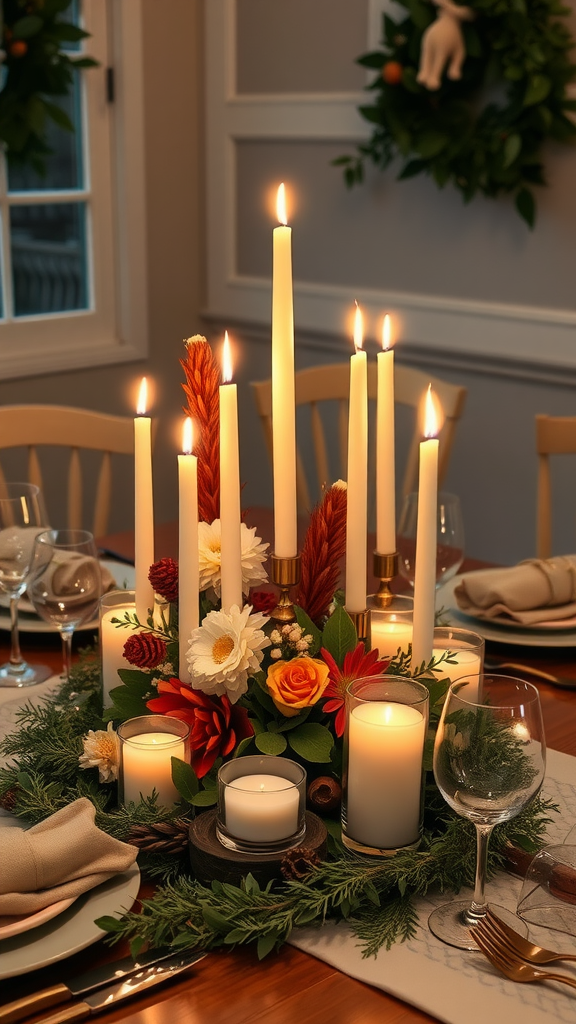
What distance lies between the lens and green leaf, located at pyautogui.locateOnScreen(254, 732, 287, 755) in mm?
861

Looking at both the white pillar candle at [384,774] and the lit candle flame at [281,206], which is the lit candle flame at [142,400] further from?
the white pillar candle at [384,774]

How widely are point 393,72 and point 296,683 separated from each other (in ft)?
7.33

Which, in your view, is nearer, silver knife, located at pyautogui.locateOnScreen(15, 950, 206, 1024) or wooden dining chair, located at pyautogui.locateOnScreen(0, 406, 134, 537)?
silver knife, located at pyautogui.locateOnScreen(15, 950, 206, 1024)

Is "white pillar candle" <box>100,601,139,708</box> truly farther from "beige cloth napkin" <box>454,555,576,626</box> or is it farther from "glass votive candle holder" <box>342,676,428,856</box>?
"beige cloth napkin" <box>454,555,576,626</box>

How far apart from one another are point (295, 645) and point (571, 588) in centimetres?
64

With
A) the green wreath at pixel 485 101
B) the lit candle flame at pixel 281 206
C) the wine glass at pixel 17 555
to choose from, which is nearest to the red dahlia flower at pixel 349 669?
the lit candle flame at pixel 281 206

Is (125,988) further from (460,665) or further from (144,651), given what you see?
(460,665)

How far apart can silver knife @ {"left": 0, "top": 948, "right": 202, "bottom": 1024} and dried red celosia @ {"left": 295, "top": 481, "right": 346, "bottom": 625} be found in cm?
31

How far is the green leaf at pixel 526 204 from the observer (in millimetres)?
2656

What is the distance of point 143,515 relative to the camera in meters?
0.99

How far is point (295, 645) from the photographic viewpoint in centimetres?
91

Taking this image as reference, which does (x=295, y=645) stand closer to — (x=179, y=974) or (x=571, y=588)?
(x=179, y=974)

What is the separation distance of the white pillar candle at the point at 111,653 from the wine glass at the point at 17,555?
8.9 inches

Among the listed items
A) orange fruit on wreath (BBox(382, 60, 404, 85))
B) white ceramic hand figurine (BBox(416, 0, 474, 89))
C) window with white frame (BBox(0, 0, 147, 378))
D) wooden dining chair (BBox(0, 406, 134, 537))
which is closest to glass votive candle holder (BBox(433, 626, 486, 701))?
wooden dining chair (BBox(0, 406, 134, 537))
